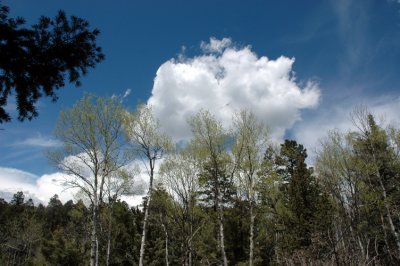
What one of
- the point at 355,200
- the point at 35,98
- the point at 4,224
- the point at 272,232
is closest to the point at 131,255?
the point at 272,232

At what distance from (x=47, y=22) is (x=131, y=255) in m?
30.7

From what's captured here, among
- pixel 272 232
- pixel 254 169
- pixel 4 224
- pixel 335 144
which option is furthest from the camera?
pixel 4 224

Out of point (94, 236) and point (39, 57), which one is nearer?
point (39, 57)

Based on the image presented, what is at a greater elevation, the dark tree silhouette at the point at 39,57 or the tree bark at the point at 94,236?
the dark tree silhouette at the point at 39,57

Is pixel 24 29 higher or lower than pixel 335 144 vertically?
lower

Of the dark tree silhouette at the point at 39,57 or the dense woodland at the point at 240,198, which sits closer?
the dark tree silhouette at the point at 39,57

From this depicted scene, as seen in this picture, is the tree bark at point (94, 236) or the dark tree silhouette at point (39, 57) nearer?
the dark tree silhouette at point (39, 57)

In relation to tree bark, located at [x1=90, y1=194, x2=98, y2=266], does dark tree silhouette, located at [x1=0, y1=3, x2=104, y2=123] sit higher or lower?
higher

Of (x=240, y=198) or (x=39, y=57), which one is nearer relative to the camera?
(x=39, y=57)

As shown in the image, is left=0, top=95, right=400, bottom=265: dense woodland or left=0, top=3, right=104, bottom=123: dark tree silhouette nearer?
left=0, top=3, right=104, bottom=123: dark tree silhouette

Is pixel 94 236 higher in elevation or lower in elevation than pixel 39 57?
lower

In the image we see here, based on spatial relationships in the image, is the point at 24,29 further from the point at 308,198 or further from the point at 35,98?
the point at 308,198

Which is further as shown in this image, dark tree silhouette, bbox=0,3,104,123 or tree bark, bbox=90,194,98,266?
tree bark, bbox=90,194,98,266

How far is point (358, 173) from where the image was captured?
24250 millimetres
